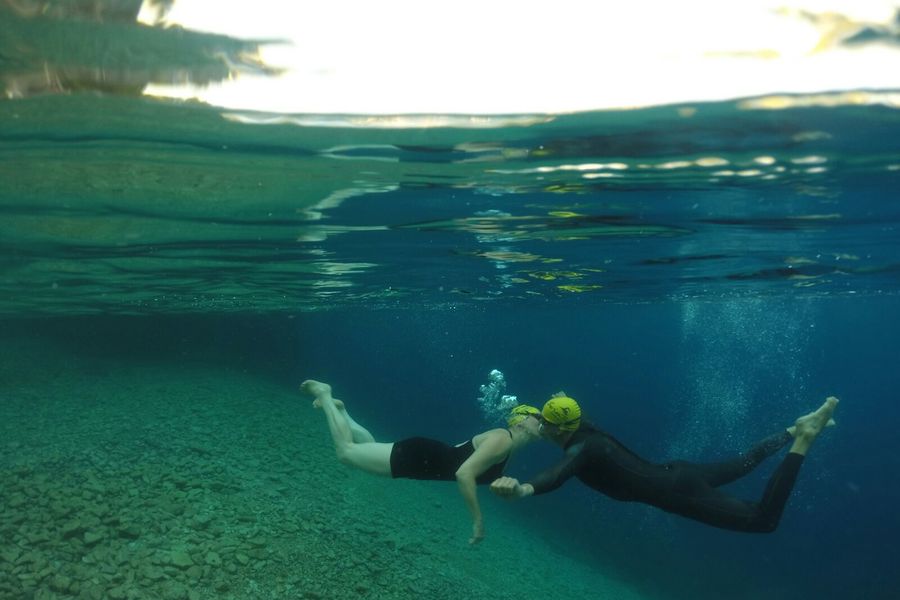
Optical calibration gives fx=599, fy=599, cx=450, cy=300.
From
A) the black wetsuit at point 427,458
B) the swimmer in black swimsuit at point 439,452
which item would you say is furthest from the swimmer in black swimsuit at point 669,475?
the black wetsuit at point 427,458

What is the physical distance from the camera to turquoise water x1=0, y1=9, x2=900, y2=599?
910 cm

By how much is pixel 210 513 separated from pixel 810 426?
11.4 m

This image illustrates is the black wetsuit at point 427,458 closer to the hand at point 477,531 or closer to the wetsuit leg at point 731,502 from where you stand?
the hand at point 477,531

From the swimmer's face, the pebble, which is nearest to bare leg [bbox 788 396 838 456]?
the swimmer's face

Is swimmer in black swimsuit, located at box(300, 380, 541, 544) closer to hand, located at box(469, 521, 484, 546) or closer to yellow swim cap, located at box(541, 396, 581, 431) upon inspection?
hand, located at box(469, 521, 484, 546)

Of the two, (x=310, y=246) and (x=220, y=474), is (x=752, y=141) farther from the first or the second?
(x=220, y=474)

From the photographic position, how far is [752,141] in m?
9.55

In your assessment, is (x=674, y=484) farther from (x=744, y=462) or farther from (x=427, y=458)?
(x=427, y=458)

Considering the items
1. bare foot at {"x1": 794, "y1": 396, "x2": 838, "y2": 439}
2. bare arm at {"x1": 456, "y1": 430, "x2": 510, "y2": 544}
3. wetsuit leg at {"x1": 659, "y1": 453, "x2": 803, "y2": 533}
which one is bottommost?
wetsuit leg at {"x1": 659, "y1": 453, "x2": 803, "y2": 533}

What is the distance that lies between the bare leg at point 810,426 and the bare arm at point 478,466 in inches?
187

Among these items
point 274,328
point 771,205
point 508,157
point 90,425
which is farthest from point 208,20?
point 274,328

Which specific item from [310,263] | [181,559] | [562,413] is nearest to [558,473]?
[562,413]

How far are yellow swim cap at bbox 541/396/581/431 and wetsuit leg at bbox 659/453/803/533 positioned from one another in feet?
6.90

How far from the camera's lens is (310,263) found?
1958 cm
